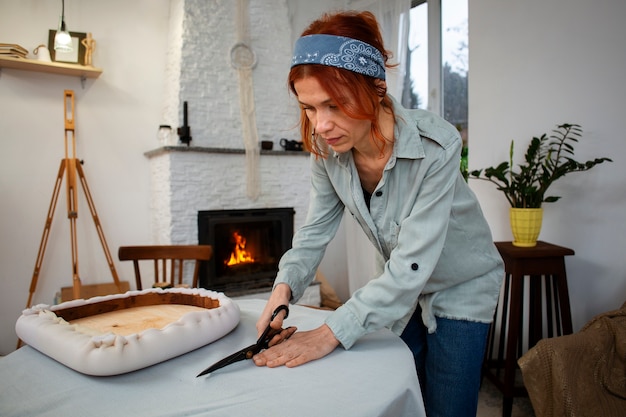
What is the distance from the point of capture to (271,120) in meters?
4.03

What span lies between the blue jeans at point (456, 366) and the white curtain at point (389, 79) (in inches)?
99.5

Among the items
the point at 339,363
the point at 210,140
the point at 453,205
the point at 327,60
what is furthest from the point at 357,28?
the point at 210,140

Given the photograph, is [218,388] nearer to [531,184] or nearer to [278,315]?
[278,315]

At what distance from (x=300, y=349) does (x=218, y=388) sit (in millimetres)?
202

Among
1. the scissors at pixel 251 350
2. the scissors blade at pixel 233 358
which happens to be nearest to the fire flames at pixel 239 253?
the scissors at pixel 251 350

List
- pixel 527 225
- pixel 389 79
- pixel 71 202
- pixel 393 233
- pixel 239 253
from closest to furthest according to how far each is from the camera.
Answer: pixel 393 233, pixel 527 225, pixel 71 202, pixel 239 253, pixel 389 79

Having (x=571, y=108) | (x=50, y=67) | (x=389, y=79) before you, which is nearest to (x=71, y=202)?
(x=50, y=67)

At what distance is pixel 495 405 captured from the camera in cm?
239

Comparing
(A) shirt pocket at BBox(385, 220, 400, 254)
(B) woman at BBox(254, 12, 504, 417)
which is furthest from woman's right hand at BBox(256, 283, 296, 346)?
(A) shirt pocket at BBox(385, 220, 400, 254)

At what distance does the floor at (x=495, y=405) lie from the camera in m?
2.31

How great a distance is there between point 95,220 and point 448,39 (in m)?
3.27

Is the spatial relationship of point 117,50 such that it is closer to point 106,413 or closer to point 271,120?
point 271,120

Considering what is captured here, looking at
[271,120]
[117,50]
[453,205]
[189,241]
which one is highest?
[117,50]

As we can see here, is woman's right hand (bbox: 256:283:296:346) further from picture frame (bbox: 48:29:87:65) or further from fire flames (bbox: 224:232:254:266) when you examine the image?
picture frame (bbox: 48:29:87:65)
